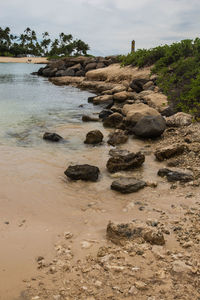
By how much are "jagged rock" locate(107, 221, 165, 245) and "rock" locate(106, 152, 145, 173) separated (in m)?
2.49

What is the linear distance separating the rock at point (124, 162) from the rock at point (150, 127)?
2231mm

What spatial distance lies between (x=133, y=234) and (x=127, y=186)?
1607 millimetres

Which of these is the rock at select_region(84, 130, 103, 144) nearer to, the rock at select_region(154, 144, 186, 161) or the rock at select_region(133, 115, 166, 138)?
the rock at select_region(133, 115, 166, 138)

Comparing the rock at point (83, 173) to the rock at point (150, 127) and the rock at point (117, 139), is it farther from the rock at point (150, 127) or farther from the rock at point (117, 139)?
the rock at point (150, 127)

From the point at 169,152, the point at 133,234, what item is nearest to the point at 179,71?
the point at 169,152

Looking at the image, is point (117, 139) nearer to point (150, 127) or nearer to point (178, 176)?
point (150, 127)

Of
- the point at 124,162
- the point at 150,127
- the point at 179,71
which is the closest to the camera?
the point at 124,162

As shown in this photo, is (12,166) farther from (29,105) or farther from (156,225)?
(29,105)

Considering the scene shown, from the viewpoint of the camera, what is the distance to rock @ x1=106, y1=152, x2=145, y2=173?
19.0 ft

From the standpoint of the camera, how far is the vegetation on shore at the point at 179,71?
10905mm

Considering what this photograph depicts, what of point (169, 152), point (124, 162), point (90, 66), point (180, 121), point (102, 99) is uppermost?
point (90, 66)

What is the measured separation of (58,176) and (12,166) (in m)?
1.14

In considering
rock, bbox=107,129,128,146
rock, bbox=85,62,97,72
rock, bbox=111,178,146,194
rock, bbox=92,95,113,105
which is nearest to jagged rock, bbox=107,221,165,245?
rock, bbox=111,178,146,194

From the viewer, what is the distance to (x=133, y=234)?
127 inches
